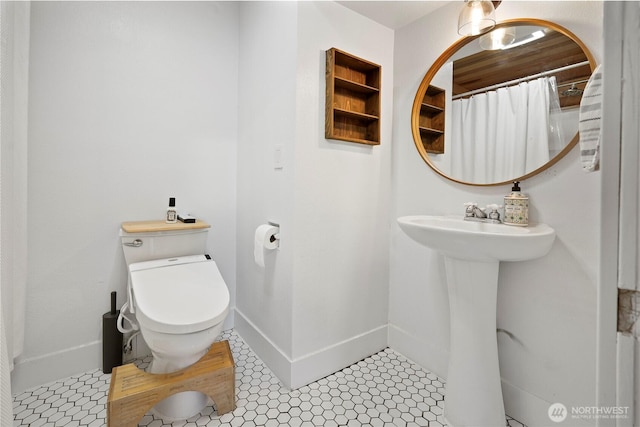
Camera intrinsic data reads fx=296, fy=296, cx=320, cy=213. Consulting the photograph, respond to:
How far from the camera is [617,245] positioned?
0.46m

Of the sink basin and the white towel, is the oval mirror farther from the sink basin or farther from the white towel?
the white towel

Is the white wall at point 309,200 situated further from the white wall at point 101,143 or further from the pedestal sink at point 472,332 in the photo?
the pedestal sink at point 472,332

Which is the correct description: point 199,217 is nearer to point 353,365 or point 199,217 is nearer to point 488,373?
point 353,365

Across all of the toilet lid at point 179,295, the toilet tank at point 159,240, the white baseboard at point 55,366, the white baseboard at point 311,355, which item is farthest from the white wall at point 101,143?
the white baseboard at point 311,355

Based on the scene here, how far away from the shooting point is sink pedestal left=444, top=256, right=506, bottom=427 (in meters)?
1.25

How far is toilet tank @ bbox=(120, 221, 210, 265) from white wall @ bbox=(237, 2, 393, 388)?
1.13 ft

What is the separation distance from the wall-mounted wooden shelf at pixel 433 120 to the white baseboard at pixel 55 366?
87.7 inches

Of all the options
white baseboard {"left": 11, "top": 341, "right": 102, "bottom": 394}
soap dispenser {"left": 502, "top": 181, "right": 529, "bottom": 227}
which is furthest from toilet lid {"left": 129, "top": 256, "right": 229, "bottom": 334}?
soap dispenser {"left": 502, "top": 181, "right": 529, "bottom": 227}

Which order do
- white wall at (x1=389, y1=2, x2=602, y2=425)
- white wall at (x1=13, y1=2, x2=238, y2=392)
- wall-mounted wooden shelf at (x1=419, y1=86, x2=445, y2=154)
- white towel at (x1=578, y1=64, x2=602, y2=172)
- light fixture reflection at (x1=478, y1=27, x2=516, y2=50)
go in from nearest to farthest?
white towel at (x1=578, y1=64, x2=602, y2=172)
white wall at (x1=389, y1=2, x2=602, y2=425)
light fixture reflection at (x1=478, y1=27, x2=516, y2=50)
white wall at (x1=13, y1=2, x2=238, y2=392)
wall-mounted wooden shelf at (x1=419, y1=86, x2=445, y2=154)

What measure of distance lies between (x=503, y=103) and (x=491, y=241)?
785 millimetres

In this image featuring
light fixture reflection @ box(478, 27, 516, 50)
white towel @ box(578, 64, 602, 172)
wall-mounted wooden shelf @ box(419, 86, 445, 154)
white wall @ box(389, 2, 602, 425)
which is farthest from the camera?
wall-mounted wooden shelf @ box(419, 86, 445, 154)

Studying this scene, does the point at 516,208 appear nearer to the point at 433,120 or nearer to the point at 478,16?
the point at 433,120

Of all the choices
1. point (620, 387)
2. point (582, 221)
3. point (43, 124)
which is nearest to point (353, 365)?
point (582, 221)

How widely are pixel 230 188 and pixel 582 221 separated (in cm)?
197
